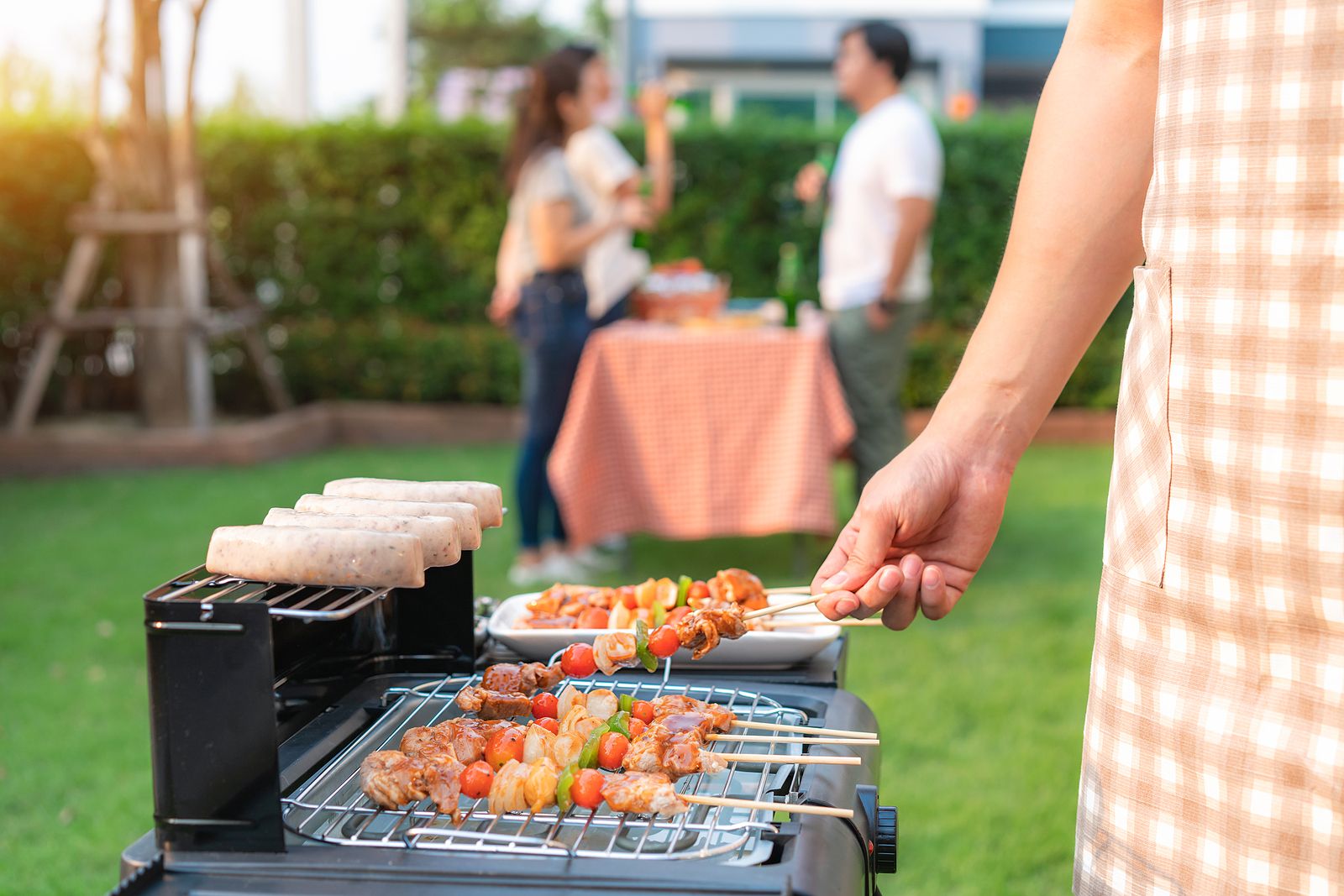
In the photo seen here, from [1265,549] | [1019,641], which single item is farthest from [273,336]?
[1265,549]

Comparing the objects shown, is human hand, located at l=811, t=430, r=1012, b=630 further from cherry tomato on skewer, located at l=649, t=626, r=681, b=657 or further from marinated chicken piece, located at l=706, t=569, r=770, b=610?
marinated chicken piece, located at l=706, t=569, r=770, b=610

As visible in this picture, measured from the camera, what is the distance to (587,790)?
132 centimetres

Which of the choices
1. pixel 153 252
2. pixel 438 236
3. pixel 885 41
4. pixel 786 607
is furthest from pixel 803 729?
pixel 438 236

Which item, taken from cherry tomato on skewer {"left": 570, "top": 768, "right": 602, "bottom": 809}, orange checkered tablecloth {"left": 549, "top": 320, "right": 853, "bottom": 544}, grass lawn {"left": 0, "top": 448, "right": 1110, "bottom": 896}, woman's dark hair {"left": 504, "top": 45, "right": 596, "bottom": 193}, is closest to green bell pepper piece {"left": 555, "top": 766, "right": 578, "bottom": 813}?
cherry tomato on skewer {"left": 570, "top": 768, "right": 602, "bottom": 809}

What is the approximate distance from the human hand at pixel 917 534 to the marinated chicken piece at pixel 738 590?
398 millimetres

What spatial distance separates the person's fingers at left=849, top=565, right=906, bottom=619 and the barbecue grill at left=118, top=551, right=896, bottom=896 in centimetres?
17

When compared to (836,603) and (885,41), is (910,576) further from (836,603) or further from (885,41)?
(885,41)

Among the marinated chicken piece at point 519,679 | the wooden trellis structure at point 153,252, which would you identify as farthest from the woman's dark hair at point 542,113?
the marinated chicken piece at point 519,679

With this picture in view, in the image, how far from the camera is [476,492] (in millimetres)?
1573

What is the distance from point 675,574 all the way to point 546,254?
1.58m

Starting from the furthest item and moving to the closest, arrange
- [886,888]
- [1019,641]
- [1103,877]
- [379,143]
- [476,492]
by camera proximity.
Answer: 1. [379,143]
2. [1019,641]
3. [886,888]
4. [476,492]
5. [1103,877]

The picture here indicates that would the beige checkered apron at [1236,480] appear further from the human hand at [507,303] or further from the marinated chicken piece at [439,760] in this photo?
the human hand at [507,303]

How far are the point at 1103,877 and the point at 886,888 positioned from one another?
6.05 feet

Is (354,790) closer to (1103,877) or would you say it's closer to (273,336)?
(1103,877)
